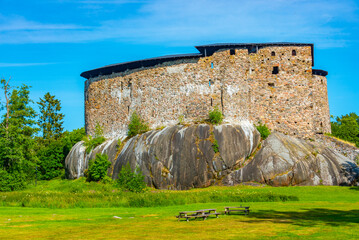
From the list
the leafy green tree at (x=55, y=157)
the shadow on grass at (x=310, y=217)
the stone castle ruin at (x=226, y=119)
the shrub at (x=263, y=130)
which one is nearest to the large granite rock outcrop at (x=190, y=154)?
the stone castle ruin at (x=226, y=119)

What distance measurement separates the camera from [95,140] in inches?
2370

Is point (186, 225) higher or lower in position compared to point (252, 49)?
lower

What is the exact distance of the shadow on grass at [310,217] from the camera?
20.5 m

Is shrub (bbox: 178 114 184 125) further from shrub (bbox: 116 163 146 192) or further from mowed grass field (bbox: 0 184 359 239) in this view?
mowed grass field (bbox: 0 184 359 239)

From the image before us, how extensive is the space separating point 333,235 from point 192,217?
9.01 m

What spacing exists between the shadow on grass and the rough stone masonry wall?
1102 inches

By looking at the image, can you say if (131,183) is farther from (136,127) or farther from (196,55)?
(196,55)

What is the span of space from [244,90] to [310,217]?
32509mm

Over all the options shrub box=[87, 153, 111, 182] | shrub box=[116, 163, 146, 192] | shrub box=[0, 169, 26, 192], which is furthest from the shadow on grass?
shrub box=[0, 169, 26, 192]

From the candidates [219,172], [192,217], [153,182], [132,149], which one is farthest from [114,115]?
[192,217]

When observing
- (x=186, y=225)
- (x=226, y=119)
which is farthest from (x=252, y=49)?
(x=186, y=225)

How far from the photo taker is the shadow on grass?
20.5 m

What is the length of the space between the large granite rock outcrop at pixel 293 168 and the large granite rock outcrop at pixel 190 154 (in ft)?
4.97

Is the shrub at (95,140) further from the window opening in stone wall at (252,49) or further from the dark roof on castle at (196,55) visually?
the window opening in stone wall at (252,49)
